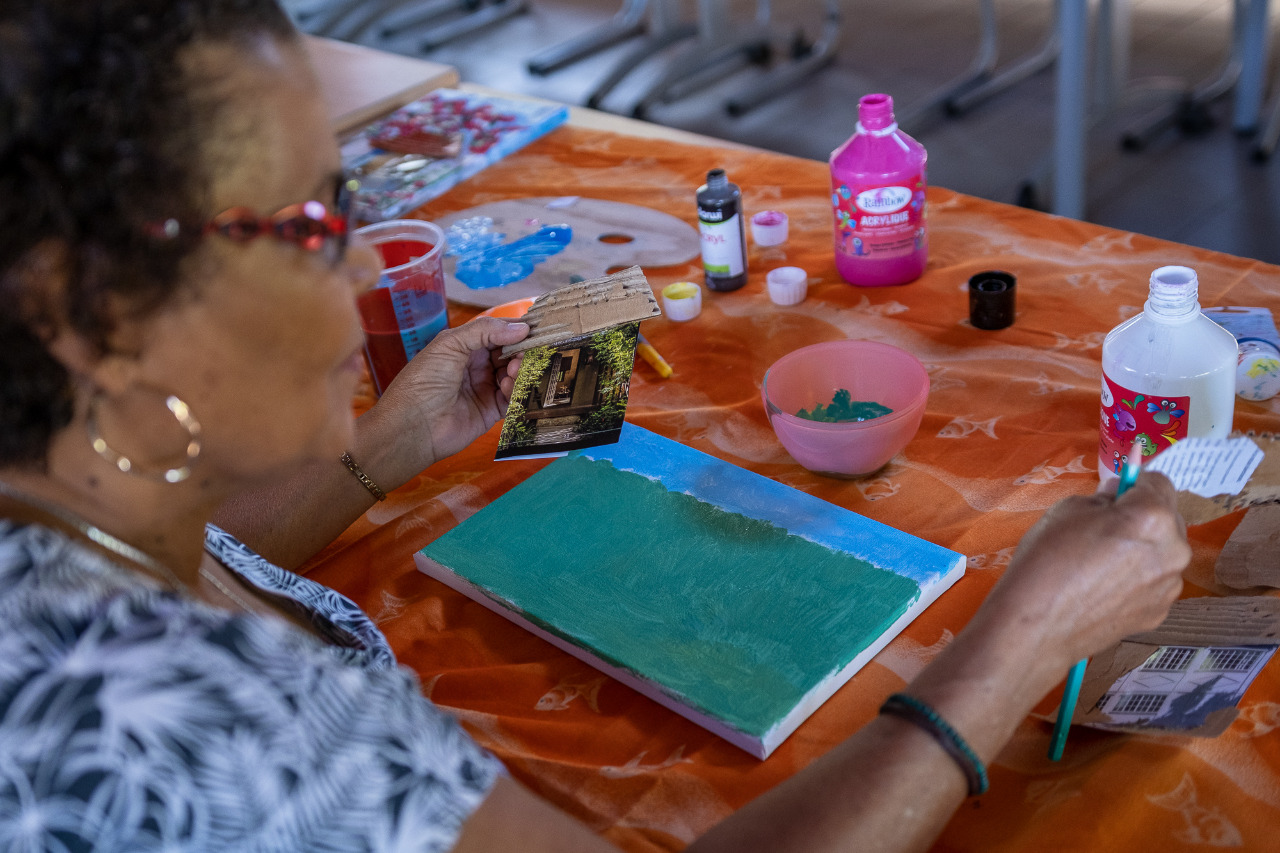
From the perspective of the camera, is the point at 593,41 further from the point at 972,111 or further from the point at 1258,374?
the point at 1258,374

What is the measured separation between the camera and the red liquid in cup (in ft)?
4.31

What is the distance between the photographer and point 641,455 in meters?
1.15

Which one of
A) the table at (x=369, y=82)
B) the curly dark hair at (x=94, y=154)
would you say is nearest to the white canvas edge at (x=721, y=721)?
the curly dark hair at (x=94, y=154)

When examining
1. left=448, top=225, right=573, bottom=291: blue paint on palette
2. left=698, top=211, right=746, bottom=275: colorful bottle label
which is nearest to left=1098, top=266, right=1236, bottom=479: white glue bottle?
left=698, top=211, right=746, bottom=275: colorful bottle label

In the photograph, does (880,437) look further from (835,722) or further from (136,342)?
(136,342)

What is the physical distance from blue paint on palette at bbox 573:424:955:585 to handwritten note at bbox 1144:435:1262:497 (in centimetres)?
21

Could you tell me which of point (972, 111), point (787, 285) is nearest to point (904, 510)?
point (787, 285)

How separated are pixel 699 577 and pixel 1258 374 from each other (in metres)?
0.64

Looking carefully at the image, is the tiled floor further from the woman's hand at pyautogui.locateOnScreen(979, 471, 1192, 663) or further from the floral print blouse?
the floral print blouse

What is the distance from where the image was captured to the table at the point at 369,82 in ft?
7.07

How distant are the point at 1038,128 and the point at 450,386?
2.83 meters

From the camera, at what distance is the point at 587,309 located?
1.21m

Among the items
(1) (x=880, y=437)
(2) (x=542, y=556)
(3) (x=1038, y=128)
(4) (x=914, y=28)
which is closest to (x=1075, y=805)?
(1) (x=880, y=437)

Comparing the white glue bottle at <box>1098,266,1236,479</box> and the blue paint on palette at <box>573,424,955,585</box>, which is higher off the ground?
the white glue bottle at <box>1098,266,1236,479</box>
